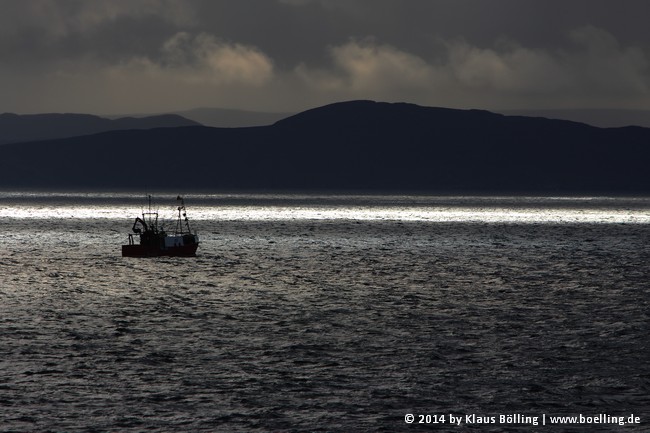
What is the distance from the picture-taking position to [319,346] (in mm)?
39750

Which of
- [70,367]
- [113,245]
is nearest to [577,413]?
[70,367]

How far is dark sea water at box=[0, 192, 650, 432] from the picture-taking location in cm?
2841

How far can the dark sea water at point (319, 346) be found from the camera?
2841 centimetres

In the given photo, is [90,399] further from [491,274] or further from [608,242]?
[608,242]

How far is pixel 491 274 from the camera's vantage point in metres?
75.9

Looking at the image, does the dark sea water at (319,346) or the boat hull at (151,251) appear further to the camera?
the boat hull at (151,251)

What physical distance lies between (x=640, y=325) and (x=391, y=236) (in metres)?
94.1

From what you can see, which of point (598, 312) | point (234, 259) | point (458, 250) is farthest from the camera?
point (458, 250)

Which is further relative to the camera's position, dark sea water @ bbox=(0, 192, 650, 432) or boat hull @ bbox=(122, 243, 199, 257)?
boat hull @ bbox=(122, 243, 199, 257)

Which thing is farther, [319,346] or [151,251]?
[151,251]

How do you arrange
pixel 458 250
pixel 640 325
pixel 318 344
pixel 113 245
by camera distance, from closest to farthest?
pixel 318 344 < pixel 640 325 < pixel 458 250 < pixel 113 245

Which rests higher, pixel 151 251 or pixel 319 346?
pixel 151 251

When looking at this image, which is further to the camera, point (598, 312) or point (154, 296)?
point (154, 296)

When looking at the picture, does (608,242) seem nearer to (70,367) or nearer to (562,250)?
(562,250)
